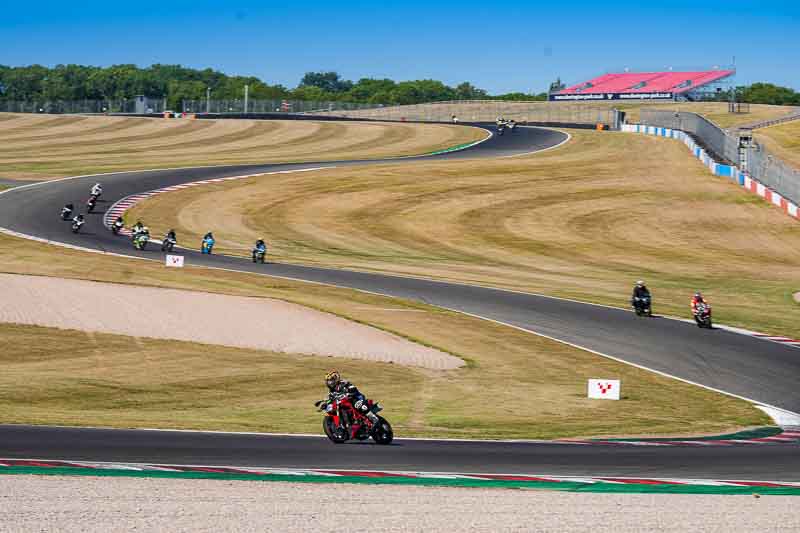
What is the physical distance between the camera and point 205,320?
33594 millimetres

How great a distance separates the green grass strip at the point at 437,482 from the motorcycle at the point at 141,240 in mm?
36119

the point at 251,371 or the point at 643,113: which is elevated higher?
the point at 643,113

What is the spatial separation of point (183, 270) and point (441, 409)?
23128mm

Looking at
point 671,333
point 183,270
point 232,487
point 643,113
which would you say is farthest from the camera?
point 643,113

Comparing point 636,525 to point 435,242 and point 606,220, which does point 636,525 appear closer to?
point 435,242

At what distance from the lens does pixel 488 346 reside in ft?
108

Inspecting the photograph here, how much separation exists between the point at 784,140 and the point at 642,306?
62.6 metres

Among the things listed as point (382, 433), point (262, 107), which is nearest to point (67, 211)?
point (382, 433)

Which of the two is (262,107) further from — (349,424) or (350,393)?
(349,424)

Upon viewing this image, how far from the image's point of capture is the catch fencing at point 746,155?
64.7 meters

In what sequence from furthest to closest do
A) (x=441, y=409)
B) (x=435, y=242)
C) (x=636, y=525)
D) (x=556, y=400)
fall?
(x=435, y=242), (x=556, y=400), (x=441, y=409), (x=636, y=525)

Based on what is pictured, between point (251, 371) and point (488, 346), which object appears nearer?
point (251, 371)

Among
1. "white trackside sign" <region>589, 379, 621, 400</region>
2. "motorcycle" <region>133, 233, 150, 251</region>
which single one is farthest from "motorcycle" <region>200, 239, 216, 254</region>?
"white trackside sign" <region>589, 379, 621, 400</region>

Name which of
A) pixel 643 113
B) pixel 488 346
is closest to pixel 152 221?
pixel 488 346
